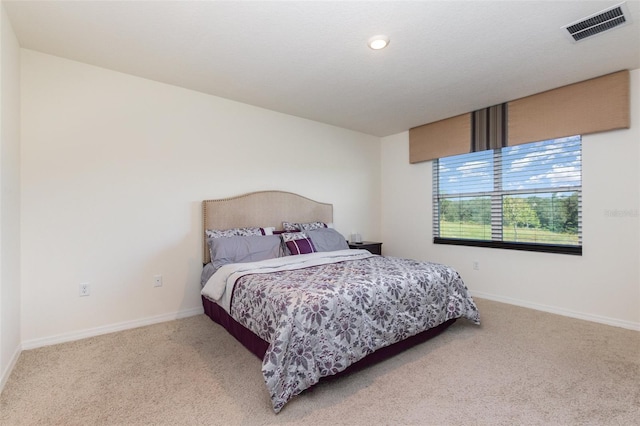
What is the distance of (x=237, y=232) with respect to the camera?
3393mm

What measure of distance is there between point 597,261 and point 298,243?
3.02m

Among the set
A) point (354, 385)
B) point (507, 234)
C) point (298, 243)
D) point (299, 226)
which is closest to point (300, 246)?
point (298, 243)

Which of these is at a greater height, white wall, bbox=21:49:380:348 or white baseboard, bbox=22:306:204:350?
white wall, bbox=21:49:380:348

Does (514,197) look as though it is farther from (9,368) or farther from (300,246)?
(9,368)

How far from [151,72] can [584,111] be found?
4213 millimetres

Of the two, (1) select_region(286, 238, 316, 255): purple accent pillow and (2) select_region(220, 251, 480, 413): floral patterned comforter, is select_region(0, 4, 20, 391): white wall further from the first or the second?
(1) select_region(286, 238, 316, 255): purple accent pillow

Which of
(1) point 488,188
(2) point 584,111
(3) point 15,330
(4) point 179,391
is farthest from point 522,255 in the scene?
(3) point 15,330

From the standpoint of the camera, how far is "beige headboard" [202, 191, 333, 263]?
339 centimetres

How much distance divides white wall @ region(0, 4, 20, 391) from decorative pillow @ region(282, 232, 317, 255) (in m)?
2.20

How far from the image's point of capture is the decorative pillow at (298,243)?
338 centimetres

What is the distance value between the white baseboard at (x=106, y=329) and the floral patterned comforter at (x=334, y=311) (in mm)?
1145

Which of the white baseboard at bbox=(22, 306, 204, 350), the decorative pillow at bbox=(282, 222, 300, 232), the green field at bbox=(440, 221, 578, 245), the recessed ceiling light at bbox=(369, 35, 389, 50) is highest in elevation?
the recessed ceiling light at bbox=(369, 35, 389, 50)

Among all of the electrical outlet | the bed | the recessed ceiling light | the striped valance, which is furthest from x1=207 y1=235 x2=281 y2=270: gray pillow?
the striped valance

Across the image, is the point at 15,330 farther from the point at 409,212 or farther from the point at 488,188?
the point at 488,188
